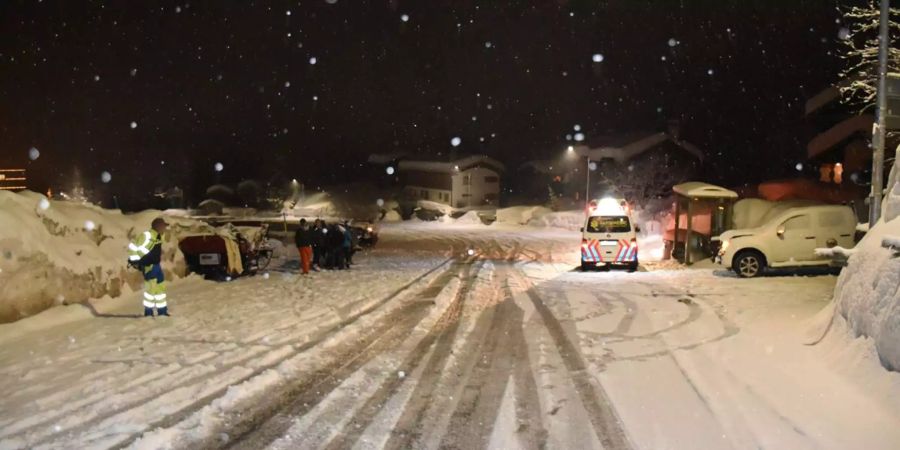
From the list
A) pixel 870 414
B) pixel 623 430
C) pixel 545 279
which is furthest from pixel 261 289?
pixel 870 414

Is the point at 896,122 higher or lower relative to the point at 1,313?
higher

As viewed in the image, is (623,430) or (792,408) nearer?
(623,430)

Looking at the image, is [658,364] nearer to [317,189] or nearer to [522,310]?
[522,310]

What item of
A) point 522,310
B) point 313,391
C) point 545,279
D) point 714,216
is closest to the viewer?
point 313,391

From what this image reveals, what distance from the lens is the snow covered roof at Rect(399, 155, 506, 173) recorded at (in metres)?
69.4

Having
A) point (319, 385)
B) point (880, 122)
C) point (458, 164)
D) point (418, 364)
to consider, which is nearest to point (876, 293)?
point (880, 122)

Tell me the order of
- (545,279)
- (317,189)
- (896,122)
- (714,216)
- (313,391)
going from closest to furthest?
1. (313,391)
2. (896,122)
3. (545,279)
4. (714,216)
5. (317,189)

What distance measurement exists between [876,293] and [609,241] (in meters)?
12.3

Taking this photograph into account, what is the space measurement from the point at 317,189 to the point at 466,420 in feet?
281

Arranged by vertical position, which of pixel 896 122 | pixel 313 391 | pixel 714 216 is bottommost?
pixel 313 391

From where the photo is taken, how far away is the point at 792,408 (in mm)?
6164

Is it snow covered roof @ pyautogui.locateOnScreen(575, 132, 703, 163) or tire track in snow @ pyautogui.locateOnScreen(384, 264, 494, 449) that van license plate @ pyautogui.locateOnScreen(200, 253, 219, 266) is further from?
snow covered roof @ pyautogui.locateOnScreen(575, 132, 703, 163)

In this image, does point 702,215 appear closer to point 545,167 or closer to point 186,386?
point 186,386

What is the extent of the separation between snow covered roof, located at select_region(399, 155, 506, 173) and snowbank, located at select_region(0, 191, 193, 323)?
5566 cm
